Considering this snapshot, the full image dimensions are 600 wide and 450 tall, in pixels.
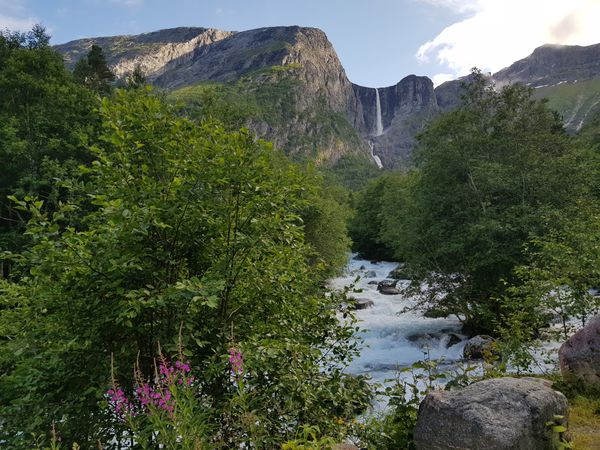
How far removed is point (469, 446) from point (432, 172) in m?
20.8

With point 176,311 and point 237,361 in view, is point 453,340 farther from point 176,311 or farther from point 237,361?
point 237,361

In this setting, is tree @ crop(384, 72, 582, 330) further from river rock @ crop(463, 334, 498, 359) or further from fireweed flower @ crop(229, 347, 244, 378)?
fireweed flower @ crop(229, 347, 244, 378)

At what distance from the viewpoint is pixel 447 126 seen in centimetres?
2492

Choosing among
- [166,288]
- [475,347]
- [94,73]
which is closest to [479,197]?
[475,347]

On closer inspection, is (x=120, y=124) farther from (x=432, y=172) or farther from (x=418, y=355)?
(x=432, y=172)

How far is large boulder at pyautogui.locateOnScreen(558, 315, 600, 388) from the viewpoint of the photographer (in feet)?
30.5

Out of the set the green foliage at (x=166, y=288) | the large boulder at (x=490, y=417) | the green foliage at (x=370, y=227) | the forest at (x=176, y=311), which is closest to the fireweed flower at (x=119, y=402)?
the forest at (x=176, y=311)

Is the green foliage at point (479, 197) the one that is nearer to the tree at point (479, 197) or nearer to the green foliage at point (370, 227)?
the tree at point (479, 197)

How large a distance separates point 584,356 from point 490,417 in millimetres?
5141

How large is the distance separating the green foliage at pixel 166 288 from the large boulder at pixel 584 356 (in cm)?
656

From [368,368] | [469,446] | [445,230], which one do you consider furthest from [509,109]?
[469,446]

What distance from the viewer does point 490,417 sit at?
19.4 feet

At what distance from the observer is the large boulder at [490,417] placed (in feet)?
18.9

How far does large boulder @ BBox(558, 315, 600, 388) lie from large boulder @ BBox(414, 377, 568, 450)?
3.57 meters
